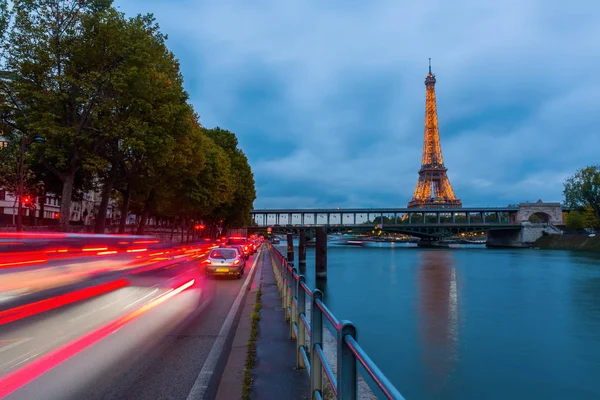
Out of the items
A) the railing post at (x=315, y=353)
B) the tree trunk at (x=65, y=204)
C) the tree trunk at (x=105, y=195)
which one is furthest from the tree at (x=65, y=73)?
the railing post at (x=315, y=353)

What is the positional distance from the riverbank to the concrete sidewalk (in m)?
95.9

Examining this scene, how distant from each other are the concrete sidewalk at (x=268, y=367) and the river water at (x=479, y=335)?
4.54 metres

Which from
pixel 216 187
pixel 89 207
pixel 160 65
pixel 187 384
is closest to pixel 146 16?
pixel 160 65

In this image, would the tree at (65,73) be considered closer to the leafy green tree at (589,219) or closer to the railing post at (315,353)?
the railing post at (315,353)

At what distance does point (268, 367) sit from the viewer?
6582 millimetres

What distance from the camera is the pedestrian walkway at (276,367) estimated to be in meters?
5.56

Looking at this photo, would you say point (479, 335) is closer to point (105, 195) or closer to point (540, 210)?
point (105, 195)

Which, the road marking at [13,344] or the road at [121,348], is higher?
the road marking at [13,344]

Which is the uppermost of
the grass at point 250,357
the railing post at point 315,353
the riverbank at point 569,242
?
the railing post at point 315,353

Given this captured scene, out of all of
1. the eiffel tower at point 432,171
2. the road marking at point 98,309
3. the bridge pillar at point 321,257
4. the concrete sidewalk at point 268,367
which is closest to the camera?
the concrete sidewalk at point 268,367

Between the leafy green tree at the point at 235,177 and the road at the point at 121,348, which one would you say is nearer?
the road at the point at 121,348

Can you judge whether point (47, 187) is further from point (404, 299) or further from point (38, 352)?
point (38, 352)

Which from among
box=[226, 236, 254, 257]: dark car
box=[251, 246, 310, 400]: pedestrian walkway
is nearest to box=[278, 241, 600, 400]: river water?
box=[251, 246, 310, 400]: pedestrian walkway

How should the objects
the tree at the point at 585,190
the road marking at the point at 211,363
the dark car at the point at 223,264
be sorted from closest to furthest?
the road marking at the point at 211,363
the dark car at the point at 223,264
the tree at the point at 585,190
